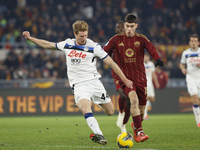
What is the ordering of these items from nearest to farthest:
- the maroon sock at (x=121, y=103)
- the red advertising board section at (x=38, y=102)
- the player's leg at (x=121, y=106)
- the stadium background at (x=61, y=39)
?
the player's leg at (x=121, y=106) < the maroon sock at (x=121, y=103) < the red advertising board section at (x=38, y=102) < the stadium background at (x=61, y=39)

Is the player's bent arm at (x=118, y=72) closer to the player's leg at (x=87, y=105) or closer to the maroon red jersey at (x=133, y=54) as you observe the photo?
the player's leg at (x=87, y=105)

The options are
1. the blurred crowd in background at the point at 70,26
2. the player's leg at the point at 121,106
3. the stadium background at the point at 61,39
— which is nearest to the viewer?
the player's leg at the point at 121,106

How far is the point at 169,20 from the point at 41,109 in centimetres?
1215

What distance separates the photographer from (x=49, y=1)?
78.4 feet

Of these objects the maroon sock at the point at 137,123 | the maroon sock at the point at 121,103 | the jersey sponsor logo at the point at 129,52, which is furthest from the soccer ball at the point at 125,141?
the maroon sock at the point at 121,103

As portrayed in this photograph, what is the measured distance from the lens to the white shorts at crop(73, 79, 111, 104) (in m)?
6.73

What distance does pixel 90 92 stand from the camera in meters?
6.87

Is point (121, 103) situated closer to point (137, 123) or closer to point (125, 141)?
point (137, 123)

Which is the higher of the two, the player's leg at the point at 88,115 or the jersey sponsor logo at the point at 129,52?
the jersey sponsor logo at the point at 129,52

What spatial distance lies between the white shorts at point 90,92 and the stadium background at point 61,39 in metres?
9.89

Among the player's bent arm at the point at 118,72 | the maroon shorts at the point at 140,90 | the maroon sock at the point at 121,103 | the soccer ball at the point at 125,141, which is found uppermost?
the player's bent arm at the point at 118,72

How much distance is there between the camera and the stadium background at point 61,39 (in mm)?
16750

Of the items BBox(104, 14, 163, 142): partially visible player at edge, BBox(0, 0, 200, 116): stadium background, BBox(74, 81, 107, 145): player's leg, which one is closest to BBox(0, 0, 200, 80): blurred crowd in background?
BBox(0, 0, 200, 116): stadium background

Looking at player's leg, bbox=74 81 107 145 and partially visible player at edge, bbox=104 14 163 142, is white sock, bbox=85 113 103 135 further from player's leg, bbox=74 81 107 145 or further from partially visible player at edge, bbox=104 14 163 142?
partially visible player at edge, bbox=104 14 163 142
